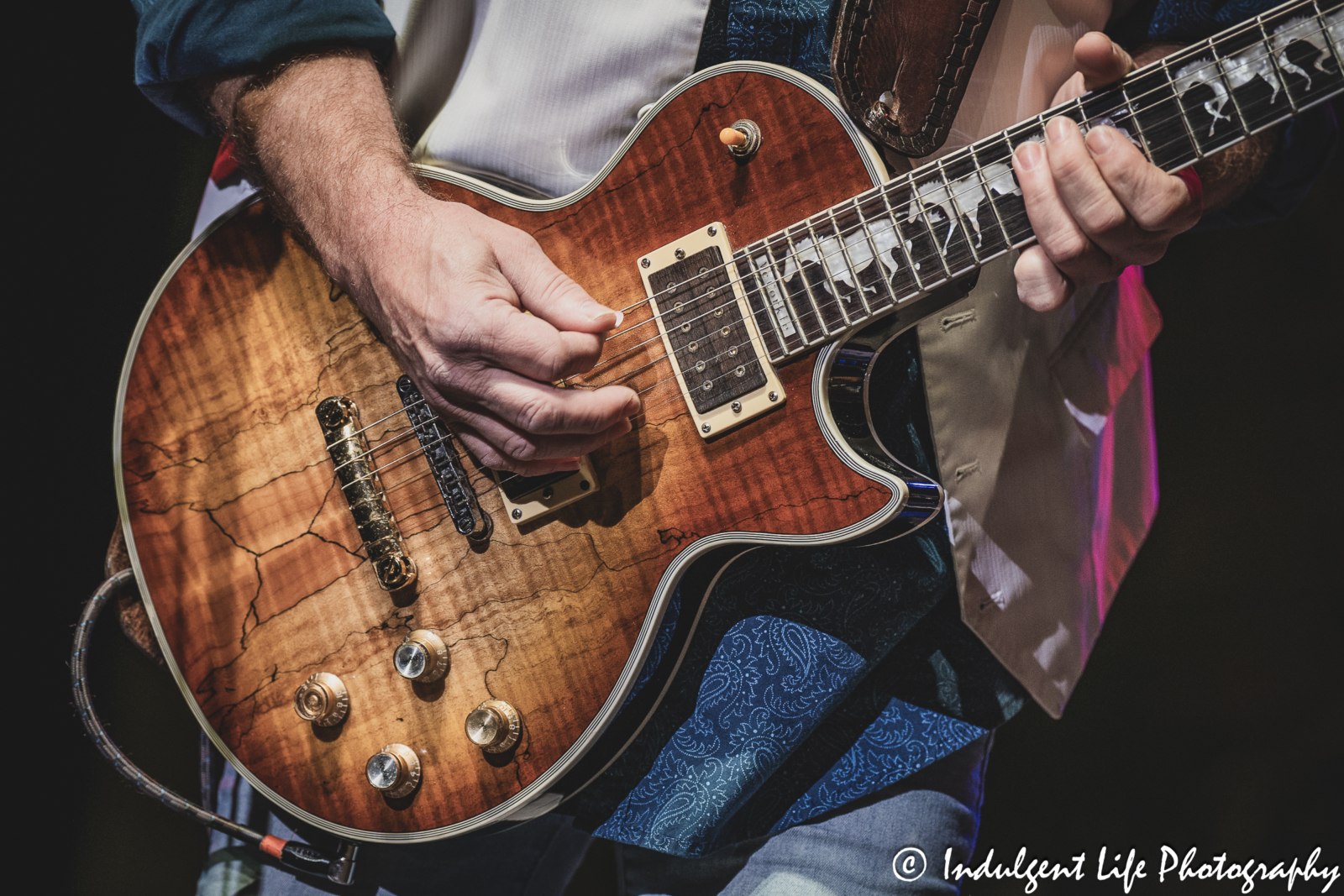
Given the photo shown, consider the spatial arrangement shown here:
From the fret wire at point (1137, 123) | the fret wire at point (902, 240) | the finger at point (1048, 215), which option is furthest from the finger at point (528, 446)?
the fret wire at point (1137, 123)

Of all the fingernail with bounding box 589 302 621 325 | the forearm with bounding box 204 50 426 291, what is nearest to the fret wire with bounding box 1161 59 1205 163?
the fingernail with bounding box 589 302 621 325

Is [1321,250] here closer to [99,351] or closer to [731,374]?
[731,374]

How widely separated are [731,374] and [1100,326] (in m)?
0.54

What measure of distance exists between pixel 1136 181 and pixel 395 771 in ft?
3.28

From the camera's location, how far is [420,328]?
0.86 m

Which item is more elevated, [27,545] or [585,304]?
[27,545]

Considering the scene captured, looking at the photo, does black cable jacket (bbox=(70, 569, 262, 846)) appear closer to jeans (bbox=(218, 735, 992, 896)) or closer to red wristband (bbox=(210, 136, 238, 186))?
jeans (bbox=(218, 735, 992, 896))

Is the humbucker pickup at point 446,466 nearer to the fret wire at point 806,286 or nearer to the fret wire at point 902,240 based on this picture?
the fret wire at point 806,286

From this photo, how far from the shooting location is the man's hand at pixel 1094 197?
68 centimetres

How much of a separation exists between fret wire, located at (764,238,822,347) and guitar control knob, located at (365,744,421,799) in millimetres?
682

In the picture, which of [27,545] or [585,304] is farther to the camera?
[27,545]

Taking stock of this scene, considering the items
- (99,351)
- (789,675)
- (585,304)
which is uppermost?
(99,351)

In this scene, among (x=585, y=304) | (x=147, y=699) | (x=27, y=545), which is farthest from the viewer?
(x=147, y=699)

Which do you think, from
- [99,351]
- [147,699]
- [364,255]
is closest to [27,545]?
[99,351]
